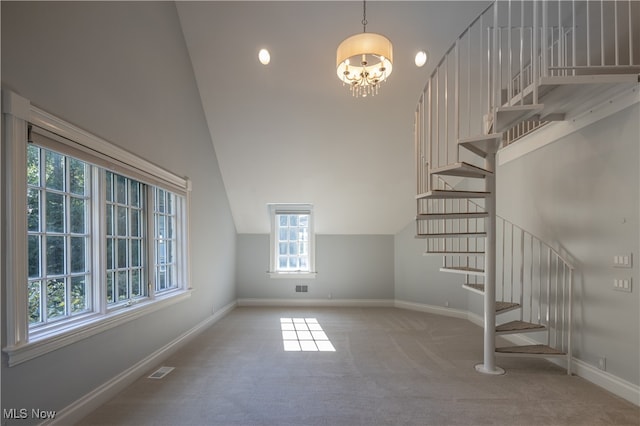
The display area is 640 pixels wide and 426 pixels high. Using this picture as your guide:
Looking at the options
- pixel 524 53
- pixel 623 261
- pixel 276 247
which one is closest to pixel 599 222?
pixel 623 261

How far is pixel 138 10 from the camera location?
3.33m

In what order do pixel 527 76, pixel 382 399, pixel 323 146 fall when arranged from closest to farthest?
pixel 382 399, pixel 527 76, pixel 323 146

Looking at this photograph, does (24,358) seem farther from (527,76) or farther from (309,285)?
(527,76)

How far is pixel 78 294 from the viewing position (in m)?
2.72

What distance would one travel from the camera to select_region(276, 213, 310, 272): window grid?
22.2ft

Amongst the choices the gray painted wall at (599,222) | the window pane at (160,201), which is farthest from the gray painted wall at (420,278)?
the window pane at (160,201)

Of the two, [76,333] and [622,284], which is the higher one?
[622,284]

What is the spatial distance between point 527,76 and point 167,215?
4.75 metres

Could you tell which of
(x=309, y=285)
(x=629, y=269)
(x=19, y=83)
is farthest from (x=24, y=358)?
(x=309, y=285)

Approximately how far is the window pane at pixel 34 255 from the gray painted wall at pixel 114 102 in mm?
431

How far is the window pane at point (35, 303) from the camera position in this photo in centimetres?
231

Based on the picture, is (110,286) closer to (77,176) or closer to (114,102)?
(77,176)

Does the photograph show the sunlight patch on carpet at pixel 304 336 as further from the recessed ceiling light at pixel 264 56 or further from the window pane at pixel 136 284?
the recessed ceiling light at pixel 264 56

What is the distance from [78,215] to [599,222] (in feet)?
14.4
